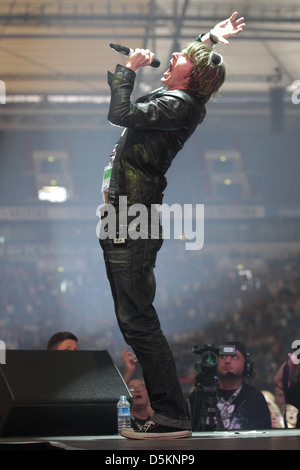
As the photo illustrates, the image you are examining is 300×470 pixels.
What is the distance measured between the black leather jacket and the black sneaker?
73 centimetres

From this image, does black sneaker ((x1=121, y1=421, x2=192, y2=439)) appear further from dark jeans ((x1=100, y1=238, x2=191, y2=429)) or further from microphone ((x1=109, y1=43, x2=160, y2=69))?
microphone ((x1=109, y1=43, x2=160, y2=69))

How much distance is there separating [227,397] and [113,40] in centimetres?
422

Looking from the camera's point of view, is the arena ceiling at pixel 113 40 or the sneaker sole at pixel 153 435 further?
the arena ceiling at pixel 113 40

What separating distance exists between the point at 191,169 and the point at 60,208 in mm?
1563

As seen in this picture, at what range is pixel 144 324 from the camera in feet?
6.96

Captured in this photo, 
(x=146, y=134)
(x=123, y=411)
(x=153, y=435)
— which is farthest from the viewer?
(x=123, y=411)

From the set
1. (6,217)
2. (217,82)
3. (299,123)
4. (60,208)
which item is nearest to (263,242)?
(299,123)

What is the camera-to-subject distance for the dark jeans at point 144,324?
210 centimetres

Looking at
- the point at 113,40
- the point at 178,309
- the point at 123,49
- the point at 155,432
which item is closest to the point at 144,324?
the point at 155,432

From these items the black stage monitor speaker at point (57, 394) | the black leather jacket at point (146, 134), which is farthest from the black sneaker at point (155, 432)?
the black leather jacket at point (146, 134)

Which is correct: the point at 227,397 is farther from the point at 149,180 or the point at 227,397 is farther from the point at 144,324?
the point at 149,180

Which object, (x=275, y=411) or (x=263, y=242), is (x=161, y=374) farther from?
(x=263, y=242)

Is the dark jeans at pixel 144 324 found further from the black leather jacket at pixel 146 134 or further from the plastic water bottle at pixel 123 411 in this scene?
the plastic water bottle at pixel 123 411

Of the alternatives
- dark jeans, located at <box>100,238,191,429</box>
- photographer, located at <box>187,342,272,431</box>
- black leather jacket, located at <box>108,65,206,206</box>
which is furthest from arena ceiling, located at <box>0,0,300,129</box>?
dark jeans, located at <box>100,238,191,429</box>
